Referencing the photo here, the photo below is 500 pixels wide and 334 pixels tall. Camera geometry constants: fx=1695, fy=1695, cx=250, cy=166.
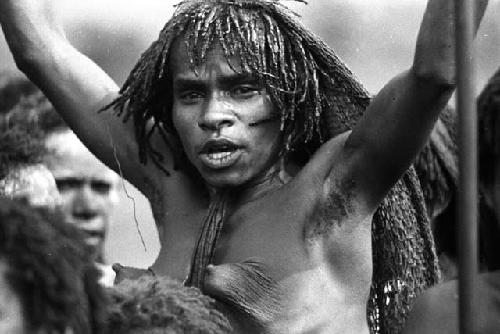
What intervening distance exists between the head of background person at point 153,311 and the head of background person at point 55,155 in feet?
7.14

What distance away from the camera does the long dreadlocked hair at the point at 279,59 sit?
157 inches

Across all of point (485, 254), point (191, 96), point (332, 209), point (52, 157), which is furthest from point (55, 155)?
point (485, 254)

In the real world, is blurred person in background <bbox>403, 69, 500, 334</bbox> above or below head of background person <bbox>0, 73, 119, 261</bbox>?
below

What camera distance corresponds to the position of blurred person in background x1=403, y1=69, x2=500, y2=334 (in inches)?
123

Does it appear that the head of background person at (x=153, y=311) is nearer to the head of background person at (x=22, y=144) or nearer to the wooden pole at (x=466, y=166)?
the wooden pole at (x=466, y=166)

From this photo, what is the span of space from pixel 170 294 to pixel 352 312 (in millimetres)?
1086

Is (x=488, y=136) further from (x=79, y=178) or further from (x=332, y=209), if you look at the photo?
(x=79, y=178)

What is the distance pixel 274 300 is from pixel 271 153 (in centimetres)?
41

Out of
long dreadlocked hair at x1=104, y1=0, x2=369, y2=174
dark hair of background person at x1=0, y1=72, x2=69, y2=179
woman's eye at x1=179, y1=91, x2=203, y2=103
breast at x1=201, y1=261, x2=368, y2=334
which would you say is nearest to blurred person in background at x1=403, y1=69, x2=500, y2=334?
breast at x1=201, y1=261, x2=368, y2=334

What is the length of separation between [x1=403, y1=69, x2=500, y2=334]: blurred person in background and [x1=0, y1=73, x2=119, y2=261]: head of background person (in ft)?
6.63

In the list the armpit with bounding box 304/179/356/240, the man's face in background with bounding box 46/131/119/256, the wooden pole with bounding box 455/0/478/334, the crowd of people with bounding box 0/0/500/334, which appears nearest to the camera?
the wooden pole with bounding box 455/0/478/334

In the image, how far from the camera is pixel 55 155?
5.54 metres

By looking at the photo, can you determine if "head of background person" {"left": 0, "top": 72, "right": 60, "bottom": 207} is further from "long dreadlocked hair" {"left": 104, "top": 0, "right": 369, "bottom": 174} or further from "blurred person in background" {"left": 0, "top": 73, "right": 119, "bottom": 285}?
"long dreadlocked hair" {"left": 104, "top": 0, "right": 369, "bottom": 174}

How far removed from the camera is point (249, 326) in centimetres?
377
